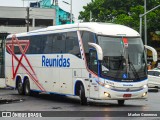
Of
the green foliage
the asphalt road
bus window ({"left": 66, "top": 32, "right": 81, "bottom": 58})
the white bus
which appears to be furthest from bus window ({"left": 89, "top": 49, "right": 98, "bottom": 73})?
the green foliage

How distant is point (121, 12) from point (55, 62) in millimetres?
40968

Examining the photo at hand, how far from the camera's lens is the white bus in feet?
62.5

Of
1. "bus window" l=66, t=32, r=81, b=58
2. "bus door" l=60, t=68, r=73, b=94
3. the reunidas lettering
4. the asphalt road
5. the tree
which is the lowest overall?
the asphalt road

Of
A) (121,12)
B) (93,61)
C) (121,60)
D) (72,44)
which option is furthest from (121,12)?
(121,60)

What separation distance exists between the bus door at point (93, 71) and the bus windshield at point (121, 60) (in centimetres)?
36

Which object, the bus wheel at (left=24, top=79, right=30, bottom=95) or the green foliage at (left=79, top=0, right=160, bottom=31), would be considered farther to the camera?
the green foliage at (left=79, top=0, right=160, bottom=31)

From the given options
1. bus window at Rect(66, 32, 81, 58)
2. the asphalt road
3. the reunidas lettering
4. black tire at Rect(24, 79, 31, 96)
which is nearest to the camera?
the asphalt road

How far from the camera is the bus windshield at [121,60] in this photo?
750 inches

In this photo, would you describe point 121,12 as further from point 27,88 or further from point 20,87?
point 27,88

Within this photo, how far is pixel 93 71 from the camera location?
63.8 ft

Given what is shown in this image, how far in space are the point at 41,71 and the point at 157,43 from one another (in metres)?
39.5

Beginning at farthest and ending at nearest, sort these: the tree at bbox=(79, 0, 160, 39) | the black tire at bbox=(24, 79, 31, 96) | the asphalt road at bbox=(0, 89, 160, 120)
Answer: the tree at bbox=(79, 0, 160, 39) → the black tire at bbox=(24, 79, 31, 96) → the asphalt road at bbox=(0, 89, 160, 120)

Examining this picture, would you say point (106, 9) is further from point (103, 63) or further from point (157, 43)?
point (103, 63)

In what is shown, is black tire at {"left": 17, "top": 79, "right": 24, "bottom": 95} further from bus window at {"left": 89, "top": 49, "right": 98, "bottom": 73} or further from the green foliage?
the green foliage
